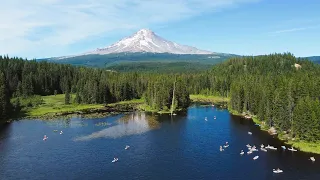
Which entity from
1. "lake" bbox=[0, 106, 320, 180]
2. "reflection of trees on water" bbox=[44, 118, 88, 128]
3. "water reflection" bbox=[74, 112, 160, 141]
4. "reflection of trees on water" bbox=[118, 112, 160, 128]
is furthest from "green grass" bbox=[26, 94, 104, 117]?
"water reflection" bbox=[74, 112, 160, 141]

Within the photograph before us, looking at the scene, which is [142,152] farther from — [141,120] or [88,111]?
[88,111]

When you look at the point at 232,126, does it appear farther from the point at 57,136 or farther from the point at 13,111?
the point at 13,111

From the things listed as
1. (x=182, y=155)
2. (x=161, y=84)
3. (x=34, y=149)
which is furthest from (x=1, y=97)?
(x=182, y=155)

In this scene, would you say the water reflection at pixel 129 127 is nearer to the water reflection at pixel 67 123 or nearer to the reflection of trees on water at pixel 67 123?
the water reflection at pixel 67 123

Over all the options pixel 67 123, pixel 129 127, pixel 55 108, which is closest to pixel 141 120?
pixel 129 127

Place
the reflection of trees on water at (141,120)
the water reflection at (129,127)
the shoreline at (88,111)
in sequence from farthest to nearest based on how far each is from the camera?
the shoreline at (88,111) < the reflection of trees on water at (141,120) < the water reflection at (129,127)

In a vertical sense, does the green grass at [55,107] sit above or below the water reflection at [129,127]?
above

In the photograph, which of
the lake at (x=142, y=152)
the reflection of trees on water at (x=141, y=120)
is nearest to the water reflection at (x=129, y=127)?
the reflection of trees on water at (x=141, y=120)
